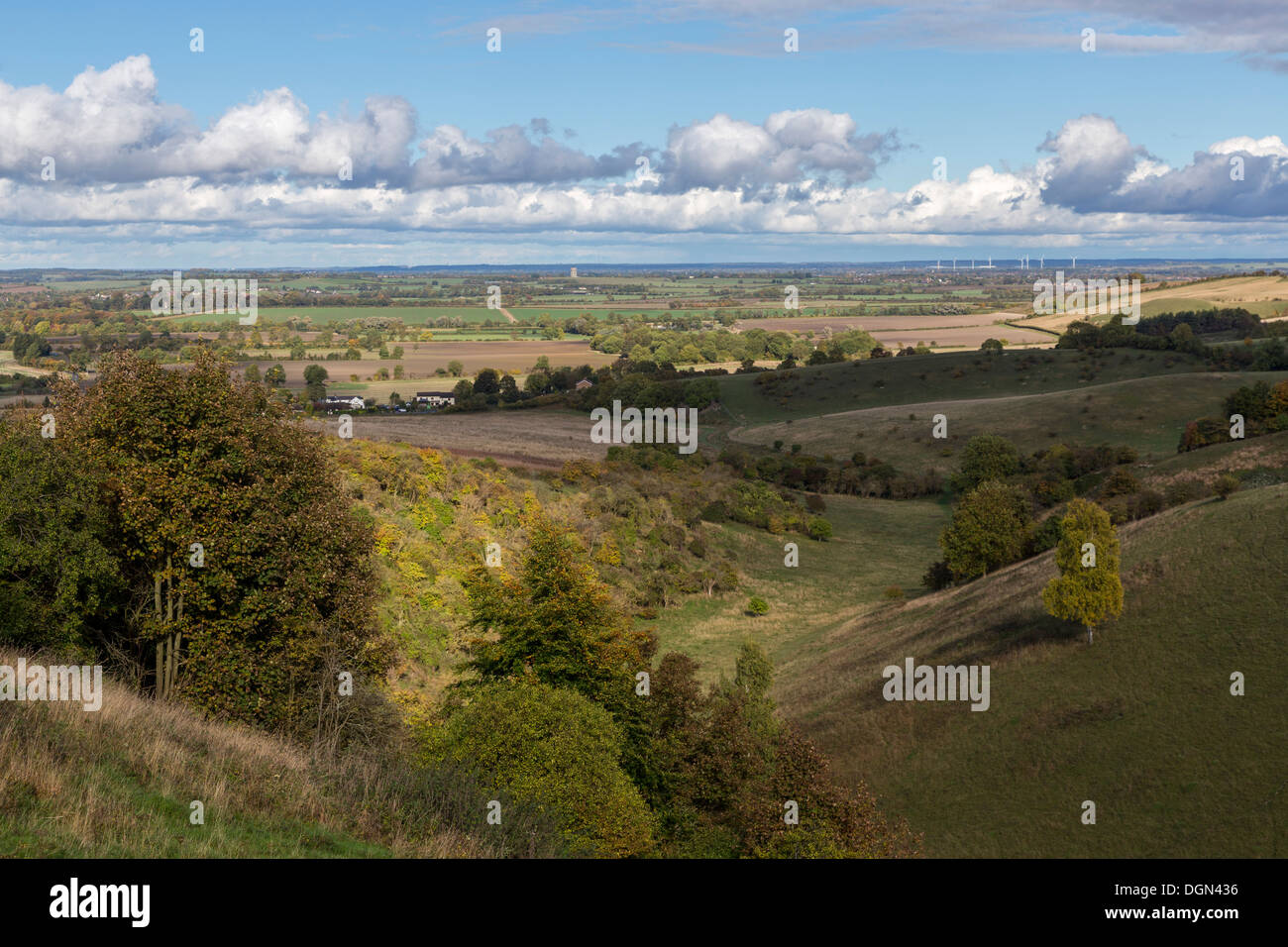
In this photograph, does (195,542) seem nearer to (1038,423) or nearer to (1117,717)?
(1117,717)

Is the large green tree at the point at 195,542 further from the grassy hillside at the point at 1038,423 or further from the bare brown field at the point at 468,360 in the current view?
the bare brown field at the point at 468,360

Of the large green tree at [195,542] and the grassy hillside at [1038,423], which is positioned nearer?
the large green tree at [195,542]

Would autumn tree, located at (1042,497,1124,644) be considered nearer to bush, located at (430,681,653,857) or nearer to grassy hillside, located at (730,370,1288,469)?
bush, located at (430,681,653,857)

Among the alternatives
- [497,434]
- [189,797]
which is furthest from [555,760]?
[497,434]

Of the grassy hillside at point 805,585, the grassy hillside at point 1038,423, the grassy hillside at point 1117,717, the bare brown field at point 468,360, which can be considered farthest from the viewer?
the bare brown field at point 468,360

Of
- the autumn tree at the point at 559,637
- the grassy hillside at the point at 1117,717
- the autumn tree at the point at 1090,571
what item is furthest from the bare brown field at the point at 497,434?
the autumn tree at the point at 1090,571

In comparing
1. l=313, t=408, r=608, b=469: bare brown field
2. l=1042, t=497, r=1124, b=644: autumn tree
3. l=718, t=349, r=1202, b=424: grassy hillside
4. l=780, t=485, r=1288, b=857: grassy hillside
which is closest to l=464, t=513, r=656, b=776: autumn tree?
l=780, t=485, r=1288, b=857: grassy hillside

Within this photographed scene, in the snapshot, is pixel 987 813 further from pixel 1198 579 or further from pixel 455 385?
pixel 455 385
